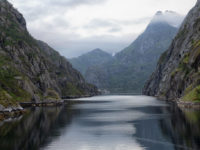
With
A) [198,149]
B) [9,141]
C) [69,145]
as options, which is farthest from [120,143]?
[9,141]

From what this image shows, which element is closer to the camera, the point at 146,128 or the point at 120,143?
the point at 120,143

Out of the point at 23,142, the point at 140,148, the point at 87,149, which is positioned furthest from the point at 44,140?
the point at 140,148

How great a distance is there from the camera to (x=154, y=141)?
68.8 m

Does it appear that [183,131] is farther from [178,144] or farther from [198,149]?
[198,149]

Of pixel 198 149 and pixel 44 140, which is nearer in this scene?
pixel 198 149

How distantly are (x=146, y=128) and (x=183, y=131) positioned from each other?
1354 cm

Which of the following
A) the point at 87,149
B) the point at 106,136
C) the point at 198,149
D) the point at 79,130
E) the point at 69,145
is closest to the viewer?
the point at 198,149

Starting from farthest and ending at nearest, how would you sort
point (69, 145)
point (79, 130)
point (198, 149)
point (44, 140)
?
1. point (79, 130)
2. point (44, 140)
3. point (69, 145)
4. point (198, 149)

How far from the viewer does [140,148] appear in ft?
200

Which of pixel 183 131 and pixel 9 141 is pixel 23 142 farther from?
pixel 183 131

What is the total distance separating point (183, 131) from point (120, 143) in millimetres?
23733

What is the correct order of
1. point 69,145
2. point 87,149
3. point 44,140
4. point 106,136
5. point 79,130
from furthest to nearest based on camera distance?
point 79,130
point 106,136
point 44,140
point 69,145
point 87,149

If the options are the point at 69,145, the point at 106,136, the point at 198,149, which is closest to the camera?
the point at 198,149

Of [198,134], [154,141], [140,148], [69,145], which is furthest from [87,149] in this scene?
[198,134]
